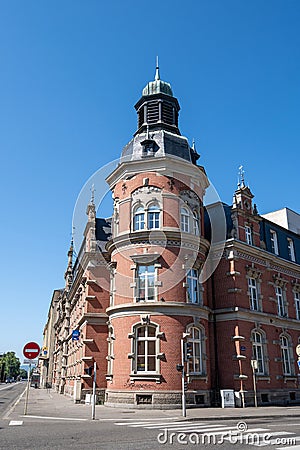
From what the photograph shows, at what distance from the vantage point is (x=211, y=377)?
86.8 feet

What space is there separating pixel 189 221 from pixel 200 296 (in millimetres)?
5031

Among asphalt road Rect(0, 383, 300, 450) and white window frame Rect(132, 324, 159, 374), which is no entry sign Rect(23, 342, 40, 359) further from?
white window frame Rect(132, 324, 159, 374)

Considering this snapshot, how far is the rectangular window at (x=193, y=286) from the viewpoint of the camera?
25.9 metres

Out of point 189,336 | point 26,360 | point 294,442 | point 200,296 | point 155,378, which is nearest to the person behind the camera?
point 294,442

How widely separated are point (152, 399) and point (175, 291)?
628 centimetres

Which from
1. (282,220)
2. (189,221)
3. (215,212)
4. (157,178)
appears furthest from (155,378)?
(282,220)

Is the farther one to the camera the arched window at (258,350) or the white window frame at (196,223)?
the arched window at (258,350)

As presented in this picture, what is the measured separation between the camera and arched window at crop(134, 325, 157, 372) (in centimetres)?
2367

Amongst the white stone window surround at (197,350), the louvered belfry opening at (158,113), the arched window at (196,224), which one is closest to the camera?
the white stone window surround at (197,350)

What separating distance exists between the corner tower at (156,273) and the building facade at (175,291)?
0.22 ft

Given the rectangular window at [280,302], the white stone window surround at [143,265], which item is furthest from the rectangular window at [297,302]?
the white stone window surround at [143,265]

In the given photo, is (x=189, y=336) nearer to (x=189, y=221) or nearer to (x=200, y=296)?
(x=200, y=296)

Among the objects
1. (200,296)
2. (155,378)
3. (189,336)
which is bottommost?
(155,378)

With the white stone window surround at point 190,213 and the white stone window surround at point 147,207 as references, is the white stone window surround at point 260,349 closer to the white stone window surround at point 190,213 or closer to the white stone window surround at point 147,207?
the white stone window surround at point 190,213
